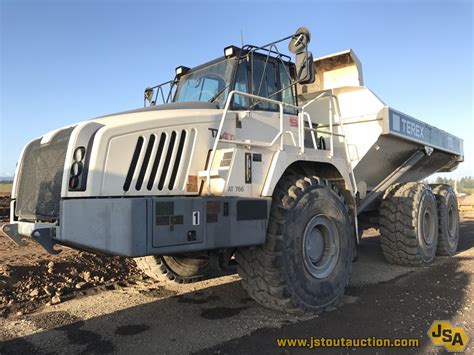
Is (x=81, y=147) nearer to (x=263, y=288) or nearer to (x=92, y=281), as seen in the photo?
(x=263, y=288)

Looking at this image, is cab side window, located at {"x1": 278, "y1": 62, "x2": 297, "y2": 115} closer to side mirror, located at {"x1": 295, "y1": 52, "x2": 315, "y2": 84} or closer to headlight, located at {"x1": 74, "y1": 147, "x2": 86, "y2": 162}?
side mirror, located at {"x1": 295, "y1": 52, "x2": 315, "y2": 84}

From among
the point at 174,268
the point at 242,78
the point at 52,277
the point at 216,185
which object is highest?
the point at 242,78

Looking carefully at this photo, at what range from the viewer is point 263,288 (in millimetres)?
4117

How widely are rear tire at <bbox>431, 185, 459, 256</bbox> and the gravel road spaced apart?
2.19 meters

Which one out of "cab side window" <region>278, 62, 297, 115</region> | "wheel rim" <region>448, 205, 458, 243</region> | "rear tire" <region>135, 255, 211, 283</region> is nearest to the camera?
"cab side window" <region>278, 62, 297, 115</region>

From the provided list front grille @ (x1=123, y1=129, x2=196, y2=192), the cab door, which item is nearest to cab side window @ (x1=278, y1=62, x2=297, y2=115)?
the cab door

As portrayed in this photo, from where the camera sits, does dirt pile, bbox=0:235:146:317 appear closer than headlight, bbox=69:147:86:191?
No

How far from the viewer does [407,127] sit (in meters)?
6.77

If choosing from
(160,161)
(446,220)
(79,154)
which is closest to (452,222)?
(446,220)

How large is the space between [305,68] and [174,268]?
3.08 metres

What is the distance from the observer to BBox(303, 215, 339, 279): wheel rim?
14.6 feet

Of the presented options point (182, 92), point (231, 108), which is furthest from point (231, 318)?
point (182, 92)

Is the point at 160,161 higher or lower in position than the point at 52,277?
higher

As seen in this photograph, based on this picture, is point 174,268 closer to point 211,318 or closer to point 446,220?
point 211,318
